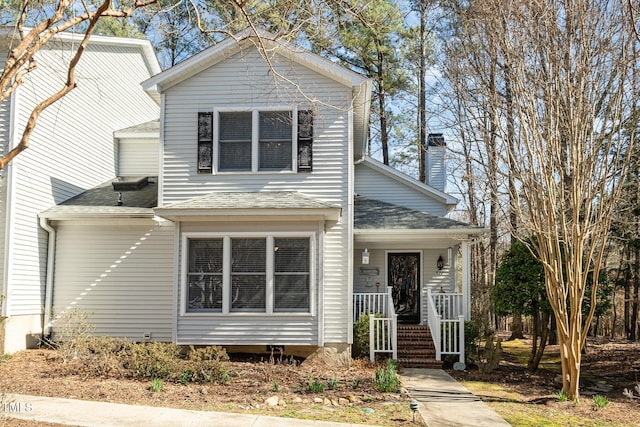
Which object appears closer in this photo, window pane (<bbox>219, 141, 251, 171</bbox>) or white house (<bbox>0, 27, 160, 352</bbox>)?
white house (<bbox>0, 27, 160, 352</bbox>)

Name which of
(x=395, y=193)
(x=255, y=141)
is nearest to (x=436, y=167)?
(x=395, y=193)

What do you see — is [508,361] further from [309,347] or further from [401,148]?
[401,148]

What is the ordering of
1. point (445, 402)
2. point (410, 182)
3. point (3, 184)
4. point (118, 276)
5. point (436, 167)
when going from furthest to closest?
1. point (436, 167)
2. point (410, 182)
3. point (118, 276)
4. point (3, 184)
5. point (445, 402)

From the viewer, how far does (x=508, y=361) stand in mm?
14180

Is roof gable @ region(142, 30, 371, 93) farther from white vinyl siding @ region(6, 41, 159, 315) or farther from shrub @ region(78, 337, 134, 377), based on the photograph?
shrub @ region(78, 337, 134, 377)

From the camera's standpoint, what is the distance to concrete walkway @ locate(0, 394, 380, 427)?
7098 mm

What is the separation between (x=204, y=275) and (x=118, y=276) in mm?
2407

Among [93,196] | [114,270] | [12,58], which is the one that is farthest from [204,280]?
[12,58]

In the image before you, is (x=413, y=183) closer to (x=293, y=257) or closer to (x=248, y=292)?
(x=293, y=257)

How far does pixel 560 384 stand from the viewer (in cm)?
1099

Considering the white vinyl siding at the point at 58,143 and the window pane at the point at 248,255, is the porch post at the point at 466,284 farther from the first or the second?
the white vinyl siding at the point at 58,143

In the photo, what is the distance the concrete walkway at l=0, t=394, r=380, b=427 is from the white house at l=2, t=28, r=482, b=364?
3913 mm

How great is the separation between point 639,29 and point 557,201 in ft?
9.81

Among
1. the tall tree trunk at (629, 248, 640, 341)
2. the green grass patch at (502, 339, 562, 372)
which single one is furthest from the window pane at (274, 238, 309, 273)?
the tall tree trunk at (629, 248, 640, 341)
